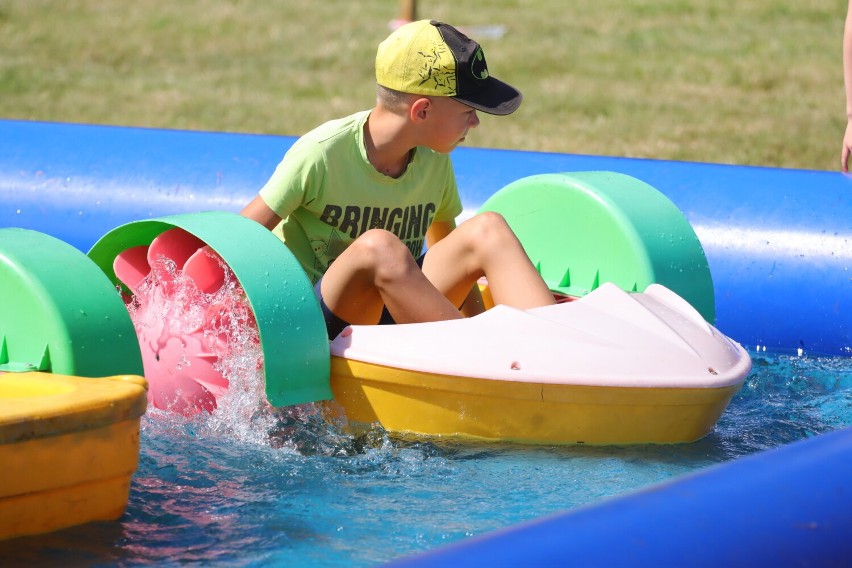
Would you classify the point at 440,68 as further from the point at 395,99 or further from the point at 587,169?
the point at 587,169

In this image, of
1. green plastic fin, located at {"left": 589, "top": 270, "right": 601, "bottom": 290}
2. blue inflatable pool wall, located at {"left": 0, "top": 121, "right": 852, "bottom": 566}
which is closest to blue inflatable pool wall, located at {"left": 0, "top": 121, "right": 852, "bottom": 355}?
blue inflatable pool wall, located at {"left": 0, "top": 121, "right": 852, "bottom": 566}

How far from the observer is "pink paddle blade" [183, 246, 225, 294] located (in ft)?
8.14

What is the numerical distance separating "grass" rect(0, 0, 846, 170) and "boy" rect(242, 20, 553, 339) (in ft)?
10.1

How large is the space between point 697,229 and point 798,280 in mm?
307

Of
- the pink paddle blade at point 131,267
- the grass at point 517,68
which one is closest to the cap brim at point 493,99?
the pink paddle blade at point 131,267

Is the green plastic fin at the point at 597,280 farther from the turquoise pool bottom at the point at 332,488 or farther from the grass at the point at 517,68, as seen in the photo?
the grass at the point at 517,68

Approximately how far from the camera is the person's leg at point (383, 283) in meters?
2.52

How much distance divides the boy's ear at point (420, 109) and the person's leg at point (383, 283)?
0.32 metres

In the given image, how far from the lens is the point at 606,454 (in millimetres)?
2486

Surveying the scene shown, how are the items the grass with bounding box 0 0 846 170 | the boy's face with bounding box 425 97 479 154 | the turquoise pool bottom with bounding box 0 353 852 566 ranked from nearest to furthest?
1. the turquoise pool bottom with bounding box 0 353 852 566
2. the boy's face with bounding box 425 97 479 154
3. the grass with bounding box 0 0 846 170

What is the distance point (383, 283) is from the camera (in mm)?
2539

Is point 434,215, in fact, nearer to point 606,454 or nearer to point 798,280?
point 606,454

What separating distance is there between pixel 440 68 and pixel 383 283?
47 centimetres

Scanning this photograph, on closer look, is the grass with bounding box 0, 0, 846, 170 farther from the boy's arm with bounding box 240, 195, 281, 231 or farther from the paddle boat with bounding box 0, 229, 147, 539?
the paddle boat with bounding box 0, 229, 147, 539
